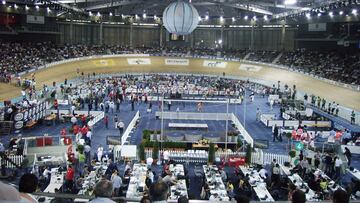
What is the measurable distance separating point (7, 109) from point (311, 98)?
30.2 metres

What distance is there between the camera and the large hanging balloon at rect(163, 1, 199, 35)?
19.7 metres

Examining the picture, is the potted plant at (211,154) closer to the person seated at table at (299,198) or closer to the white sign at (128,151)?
the white sign at (128,151)

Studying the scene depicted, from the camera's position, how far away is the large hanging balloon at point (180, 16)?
19656 millimetres

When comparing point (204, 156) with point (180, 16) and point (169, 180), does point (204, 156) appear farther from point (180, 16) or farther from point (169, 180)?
point (169, 180)

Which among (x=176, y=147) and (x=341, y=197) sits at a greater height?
(x=341, y=197)

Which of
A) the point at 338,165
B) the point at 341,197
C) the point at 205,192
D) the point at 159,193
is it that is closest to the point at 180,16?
the point at 205,192

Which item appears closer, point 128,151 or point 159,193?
point 159,193

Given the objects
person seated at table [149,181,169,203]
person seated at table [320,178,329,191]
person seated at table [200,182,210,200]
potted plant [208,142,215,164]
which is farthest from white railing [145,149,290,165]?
person seated at table [149,181,169,203]

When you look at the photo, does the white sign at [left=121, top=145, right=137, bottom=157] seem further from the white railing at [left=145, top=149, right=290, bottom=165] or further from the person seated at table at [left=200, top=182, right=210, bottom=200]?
the person seated at table at [left=200, top=182, right=210, bottom=200]

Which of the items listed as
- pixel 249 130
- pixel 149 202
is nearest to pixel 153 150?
pixel 249 130

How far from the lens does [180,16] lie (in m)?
19.7

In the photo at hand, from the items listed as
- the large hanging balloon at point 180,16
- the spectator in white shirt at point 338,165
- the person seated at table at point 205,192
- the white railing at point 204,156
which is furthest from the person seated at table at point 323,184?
the large hanging balloon at point 180,16

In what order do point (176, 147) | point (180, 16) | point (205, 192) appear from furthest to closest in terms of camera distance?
point (176, 147) → point (180, 16) → point (205, 192)

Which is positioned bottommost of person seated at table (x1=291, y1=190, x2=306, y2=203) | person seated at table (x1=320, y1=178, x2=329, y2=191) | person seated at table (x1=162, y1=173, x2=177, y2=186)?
person seated at table (x1=320, y1=178, x2=329, y2=191)
